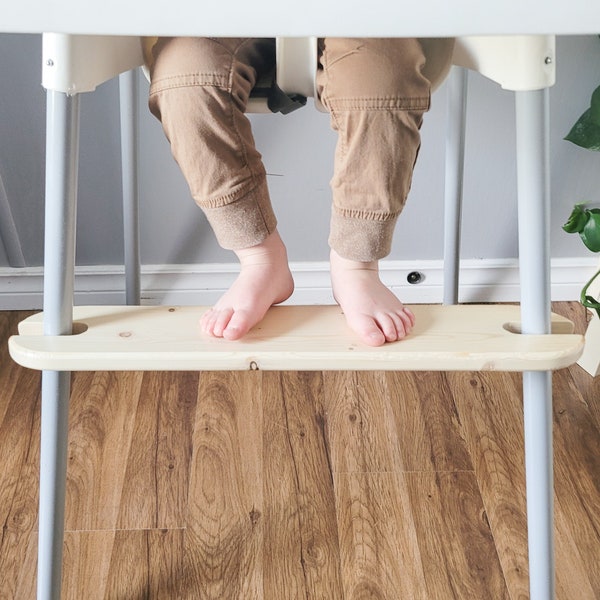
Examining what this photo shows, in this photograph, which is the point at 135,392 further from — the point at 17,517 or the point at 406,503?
the point at 406,503

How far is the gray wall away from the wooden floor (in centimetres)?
25

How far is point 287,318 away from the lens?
0.86m

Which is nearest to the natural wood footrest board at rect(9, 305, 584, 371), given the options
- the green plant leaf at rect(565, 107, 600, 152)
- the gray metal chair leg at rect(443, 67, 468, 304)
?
the gray metal chair leg at rect(443, 67, 468, 304)

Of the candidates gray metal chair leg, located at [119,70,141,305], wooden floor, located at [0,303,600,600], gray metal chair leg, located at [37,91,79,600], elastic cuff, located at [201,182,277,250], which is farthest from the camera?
gray metal chair leg, located at [119,70,141,305]

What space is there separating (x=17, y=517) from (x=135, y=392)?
0.94ft

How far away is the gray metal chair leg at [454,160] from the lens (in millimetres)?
1128

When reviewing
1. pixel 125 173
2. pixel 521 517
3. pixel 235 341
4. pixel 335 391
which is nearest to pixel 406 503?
pixel 521 517

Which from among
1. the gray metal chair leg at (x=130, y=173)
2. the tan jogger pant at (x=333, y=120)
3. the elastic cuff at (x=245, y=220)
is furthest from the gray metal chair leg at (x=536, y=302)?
the gray metal chair leg at (x=130, y=173)

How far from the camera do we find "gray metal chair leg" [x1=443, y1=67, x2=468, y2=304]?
1128 millimetres

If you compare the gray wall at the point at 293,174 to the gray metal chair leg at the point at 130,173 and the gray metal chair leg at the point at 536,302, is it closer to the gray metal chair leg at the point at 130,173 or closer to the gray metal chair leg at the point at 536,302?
the gray metal chair leg at the point at 130,173

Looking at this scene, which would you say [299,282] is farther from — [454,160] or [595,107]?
[595,107]

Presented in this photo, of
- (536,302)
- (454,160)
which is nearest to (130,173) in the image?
(454,160)

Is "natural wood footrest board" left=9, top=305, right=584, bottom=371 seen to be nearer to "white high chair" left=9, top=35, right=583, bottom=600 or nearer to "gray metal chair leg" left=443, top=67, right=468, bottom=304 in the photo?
"white high chair" left=9, top=35, right=583, bottom=600

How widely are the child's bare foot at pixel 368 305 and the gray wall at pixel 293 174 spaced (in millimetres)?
489
